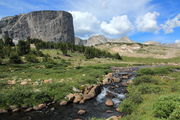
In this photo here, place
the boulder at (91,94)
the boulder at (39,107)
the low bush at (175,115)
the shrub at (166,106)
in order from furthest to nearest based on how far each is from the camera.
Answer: the boulder at (91,94) → the boulder at (39,107) → the shrub at (166,106) → the low bush at (175,115)

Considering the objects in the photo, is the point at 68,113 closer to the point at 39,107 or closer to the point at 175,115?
the point at 39,107

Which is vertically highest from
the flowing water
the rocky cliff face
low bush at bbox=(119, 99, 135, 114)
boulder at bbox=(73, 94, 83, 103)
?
the rocky cliff face

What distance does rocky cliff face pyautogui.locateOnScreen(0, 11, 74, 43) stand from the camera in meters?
184

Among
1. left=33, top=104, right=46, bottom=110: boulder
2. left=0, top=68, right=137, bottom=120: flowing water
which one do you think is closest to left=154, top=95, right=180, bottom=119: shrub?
left=0, top=68, right=137, bottom=120: flowing water

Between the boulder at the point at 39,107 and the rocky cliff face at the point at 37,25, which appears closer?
the boulder at the point at 39,107

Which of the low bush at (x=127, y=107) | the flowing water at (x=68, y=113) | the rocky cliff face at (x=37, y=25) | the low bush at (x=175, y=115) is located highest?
the rocky cliff face at (x=37, y=25)

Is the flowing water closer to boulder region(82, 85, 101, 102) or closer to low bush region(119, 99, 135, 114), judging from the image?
low bush region(119, 99, 135, 114)

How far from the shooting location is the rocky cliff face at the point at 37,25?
184 m

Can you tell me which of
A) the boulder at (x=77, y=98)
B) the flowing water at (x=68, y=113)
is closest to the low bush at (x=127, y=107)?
the flowing water at (x=68, y=113)

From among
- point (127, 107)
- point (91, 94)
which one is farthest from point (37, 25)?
point (127, 107)

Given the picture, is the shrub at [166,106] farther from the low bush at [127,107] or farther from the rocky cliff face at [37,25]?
the rocky cliff face at [37,25]

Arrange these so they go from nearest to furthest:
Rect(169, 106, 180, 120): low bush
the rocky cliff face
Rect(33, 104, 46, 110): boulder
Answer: Rect(169, 106, 180, 120): low bush
Rect(33, 104, 46, 110): boulder
the rocky cliff face

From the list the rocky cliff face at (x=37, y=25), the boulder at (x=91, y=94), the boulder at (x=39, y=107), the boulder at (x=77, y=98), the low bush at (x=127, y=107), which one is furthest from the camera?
the rocky cliff face at (x=37, y=25)

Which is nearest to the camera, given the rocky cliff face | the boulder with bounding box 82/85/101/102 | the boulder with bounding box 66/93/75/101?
the boulder with bounding box 66/93/75/101
